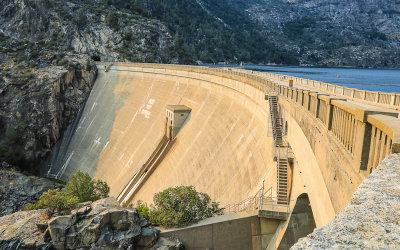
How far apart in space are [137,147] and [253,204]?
22.6m

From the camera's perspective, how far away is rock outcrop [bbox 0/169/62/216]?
35.9 meters

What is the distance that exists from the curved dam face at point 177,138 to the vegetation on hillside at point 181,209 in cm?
202

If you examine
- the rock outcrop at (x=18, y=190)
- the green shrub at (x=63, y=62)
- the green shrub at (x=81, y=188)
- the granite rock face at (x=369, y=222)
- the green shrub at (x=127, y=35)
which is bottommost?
the rock outcrop at (x=18, y=190)

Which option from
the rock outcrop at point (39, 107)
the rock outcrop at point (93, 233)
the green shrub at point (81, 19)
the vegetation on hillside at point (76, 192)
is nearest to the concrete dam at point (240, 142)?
the rock outcrop at point (93, 233)

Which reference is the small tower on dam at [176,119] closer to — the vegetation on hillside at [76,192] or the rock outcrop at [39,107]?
the vegetation on hillside at [76,192]

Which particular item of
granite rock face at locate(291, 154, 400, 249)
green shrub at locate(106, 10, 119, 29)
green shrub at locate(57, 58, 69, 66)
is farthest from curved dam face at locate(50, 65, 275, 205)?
green shrub at locate(106, 10, 119, 29)

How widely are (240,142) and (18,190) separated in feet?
90.7

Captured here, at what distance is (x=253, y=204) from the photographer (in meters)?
16.6

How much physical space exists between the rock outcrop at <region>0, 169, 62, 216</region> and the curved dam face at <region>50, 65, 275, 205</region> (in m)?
6.49

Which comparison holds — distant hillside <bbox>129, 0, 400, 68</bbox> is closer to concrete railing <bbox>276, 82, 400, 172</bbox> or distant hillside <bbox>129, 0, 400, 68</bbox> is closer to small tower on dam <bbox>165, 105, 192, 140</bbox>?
small tower on dam <bbox>165, 105, 192, 140</bbox>

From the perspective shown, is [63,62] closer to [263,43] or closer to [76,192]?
[76,192]

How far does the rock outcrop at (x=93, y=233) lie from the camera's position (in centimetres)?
1730

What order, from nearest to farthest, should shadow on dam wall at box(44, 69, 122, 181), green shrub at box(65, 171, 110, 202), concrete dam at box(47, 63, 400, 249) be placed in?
concrete dam at box(47, 63, 400, 249) < green shrub at box(65, 171, 110, 202) < shadow on dam wall at box(44, 69, 122, 181)

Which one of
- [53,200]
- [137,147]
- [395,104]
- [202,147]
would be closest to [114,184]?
[137,147]
